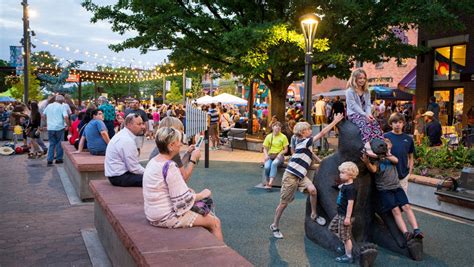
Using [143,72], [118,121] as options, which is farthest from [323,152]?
[143,72]

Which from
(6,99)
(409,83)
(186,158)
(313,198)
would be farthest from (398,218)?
(6,99)

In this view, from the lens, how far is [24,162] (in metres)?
13.4

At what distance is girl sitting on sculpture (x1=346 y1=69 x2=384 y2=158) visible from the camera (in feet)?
18.1

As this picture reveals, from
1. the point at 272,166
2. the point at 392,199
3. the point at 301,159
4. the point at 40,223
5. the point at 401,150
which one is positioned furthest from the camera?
the point at 272,166

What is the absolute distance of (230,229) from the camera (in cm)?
658

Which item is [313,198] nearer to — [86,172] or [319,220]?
[319,220]

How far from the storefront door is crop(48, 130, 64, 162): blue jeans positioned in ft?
50.0

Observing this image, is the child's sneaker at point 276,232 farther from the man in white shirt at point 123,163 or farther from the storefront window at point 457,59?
the storefront window at point 457,59

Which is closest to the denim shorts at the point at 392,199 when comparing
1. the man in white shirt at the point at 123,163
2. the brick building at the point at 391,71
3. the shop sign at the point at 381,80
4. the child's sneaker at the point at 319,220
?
the child's sneaker at the point at 319,220

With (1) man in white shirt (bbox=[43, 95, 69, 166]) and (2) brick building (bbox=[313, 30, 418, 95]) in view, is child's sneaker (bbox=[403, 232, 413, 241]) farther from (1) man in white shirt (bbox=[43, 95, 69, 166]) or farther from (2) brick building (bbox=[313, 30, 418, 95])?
(2) brick building (bbox=[313, 30, 418, 95])

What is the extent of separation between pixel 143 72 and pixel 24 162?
31277 millimetres

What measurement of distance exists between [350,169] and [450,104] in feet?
55.3

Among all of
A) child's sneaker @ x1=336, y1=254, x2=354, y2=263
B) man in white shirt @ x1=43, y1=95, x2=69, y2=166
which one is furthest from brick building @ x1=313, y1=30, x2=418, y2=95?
child's sneaker @ x1=336, y1=254, x2=354, y2=263

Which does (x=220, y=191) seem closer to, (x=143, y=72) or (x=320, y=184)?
(x=320, y=184)
